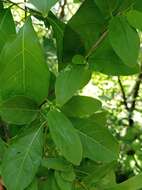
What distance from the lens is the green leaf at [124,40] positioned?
560mm

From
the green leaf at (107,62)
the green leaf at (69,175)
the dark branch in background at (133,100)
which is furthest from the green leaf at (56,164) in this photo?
the dark branch in background at (133,100)

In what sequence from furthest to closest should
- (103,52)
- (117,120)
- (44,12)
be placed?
(117,120)
(103,52)
(44,12)

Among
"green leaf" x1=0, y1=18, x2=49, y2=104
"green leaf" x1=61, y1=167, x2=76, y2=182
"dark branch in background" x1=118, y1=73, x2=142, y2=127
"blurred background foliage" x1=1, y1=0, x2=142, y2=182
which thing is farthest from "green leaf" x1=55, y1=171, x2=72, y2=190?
"dark branch in background" x1=118, y1=73, x2=142, y2=127

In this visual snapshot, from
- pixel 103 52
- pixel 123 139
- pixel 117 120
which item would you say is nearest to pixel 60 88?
pixel 103 52

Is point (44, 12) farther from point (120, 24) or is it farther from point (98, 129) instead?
point (98, 129)

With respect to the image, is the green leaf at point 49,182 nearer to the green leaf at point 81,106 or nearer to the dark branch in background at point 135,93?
the green leaf at point 81,106

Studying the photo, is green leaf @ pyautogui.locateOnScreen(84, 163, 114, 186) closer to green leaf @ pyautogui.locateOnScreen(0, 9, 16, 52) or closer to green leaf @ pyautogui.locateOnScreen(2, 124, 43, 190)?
green leaf @ pyautogui.locateOnScreen(2, 124, 43, 190)

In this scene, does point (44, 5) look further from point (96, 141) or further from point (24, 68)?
point (96, 141)

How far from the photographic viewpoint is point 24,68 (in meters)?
0.58

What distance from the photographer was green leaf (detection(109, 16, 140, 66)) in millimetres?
560

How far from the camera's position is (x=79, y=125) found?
643 millimetres

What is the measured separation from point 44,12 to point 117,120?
1.46m

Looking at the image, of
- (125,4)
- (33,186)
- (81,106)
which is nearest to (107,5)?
(125,4)

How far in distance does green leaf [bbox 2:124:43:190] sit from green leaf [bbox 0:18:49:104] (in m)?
0.05
